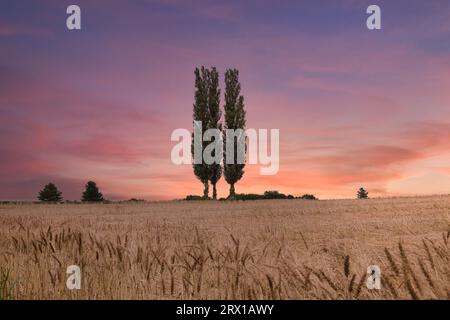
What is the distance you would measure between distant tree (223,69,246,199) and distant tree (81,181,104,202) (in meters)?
27.5

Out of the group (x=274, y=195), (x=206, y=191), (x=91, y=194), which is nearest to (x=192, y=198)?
(x=206, y=191)

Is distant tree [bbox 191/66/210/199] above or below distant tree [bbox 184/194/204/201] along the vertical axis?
above

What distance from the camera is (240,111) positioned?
191ft

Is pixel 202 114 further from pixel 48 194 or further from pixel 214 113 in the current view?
pixel 48 194

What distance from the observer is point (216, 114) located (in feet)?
191

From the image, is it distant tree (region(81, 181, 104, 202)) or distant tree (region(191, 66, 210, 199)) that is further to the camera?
distant tree (region(81, 181, 104, 202))

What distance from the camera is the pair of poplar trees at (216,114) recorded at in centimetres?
5362

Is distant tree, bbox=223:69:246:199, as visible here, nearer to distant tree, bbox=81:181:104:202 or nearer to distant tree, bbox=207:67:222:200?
distant tree, bbox=207:67:222:200

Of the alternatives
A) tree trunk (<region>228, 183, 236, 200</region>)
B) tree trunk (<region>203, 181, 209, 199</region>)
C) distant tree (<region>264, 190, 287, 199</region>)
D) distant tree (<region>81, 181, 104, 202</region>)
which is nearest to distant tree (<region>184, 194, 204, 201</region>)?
tree trunk (<region>203, 181, 209, 199</region>)

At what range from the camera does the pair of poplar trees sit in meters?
53.6

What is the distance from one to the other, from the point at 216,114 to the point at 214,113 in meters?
0.27

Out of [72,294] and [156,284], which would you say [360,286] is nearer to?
[156,284]
